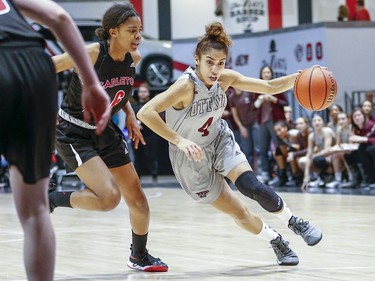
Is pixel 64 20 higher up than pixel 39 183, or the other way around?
pixel 64 20

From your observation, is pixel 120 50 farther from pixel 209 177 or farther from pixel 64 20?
pixel 64 20

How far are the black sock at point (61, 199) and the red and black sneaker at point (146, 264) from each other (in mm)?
522

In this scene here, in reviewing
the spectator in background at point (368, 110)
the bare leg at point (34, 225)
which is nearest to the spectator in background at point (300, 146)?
the spectator in background at point (368, 110)

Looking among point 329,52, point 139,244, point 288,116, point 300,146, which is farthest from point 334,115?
point 139,244

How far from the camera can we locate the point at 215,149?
5.56 metres

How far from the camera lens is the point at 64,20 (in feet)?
9.57

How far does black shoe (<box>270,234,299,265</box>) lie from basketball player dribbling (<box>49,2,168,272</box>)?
679mm

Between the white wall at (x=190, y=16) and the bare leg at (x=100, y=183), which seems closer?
the bare leg at (x=100, y=183)

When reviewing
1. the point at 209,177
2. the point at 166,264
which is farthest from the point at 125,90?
the point at 166,264

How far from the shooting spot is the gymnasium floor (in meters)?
5.17

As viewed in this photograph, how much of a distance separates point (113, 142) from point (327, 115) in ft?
29.6

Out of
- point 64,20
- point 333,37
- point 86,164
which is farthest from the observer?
point 333,37

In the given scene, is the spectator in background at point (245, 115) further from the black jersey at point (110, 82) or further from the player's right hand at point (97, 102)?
the player's right hand at point (97, 102)

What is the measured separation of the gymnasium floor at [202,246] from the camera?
5168 mm
